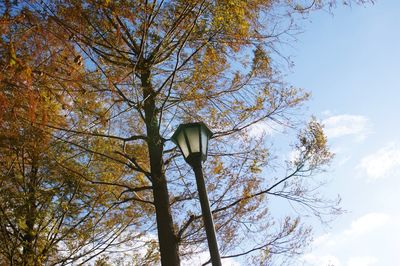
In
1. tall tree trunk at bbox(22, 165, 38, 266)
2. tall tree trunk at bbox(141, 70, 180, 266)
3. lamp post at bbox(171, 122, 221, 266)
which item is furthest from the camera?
tall tree trunk at bbox(22, 165, 38, 266)

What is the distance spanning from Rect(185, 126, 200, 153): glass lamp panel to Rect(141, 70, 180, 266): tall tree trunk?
1.66 m

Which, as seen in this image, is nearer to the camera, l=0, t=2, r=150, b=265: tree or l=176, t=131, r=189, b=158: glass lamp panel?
l=176, t=131, r=189, b=158: glass lamp panel

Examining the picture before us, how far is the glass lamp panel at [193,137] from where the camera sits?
12.2ft

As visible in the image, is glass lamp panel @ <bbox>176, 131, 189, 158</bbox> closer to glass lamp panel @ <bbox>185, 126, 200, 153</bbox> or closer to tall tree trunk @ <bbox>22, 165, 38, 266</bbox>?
glass lamp panel @ <bbox>185, 126, 200, 153</bbox>

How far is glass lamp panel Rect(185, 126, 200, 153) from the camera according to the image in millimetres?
3725

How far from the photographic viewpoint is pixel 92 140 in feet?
18.6

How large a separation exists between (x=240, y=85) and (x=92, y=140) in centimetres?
243

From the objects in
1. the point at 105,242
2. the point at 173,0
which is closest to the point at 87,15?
the point at 173,0

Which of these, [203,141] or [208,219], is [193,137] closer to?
[203,141]

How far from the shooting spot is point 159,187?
5.66 m

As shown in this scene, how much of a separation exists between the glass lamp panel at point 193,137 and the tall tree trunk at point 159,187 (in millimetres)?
1658

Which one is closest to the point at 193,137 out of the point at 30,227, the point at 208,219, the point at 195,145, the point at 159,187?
the point at 195,145

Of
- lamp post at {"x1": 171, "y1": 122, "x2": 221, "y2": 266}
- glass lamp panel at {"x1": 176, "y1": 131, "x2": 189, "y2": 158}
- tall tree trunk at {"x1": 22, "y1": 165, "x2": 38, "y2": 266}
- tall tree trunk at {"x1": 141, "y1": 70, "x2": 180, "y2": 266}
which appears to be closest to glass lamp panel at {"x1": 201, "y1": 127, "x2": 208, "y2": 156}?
lamp post at {"x1": 171, "y1": 122, "x2": 221, "y2": 266}

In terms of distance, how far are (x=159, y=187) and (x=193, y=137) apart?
2138 mm
